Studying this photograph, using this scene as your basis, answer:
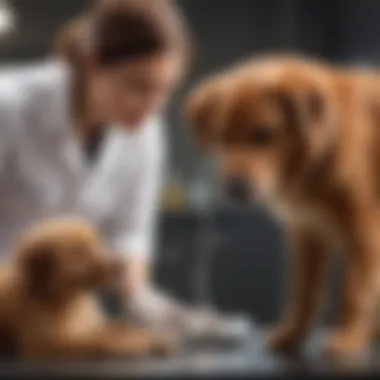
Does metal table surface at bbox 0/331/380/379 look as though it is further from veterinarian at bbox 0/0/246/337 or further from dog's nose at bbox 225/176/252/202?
dog's nose at bbox 225/176/252/202

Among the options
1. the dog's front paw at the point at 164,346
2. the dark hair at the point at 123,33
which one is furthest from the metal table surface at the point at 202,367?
the dark hair at the point at 123,33

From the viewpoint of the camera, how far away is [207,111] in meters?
0.97

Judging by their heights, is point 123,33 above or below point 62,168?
above

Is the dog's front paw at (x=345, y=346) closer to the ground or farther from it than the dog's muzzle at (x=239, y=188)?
closer to the ground

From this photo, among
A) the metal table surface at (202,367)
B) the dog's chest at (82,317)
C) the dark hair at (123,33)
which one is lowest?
the metal table surface at (202,367)

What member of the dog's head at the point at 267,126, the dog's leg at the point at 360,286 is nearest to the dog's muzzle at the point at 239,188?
the dog's head at the point at 267,126

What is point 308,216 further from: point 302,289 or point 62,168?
point 62,168

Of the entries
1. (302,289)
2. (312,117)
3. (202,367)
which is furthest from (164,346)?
(312,117)

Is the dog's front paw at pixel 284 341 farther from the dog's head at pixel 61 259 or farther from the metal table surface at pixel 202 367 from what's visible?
the dog's head at pixel 61 259

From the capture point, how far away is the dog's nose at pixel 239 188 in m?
0.93

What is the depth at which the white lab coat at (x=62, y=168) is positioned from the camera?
0.96 meters

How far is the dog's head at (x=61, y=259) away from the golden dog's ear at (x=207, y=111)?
0.14 meters

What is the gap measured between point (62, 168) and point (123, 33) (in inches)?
5.7

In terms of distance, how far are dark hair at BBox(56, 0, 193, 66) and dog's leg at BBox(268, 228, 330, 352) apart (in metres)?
0.22
